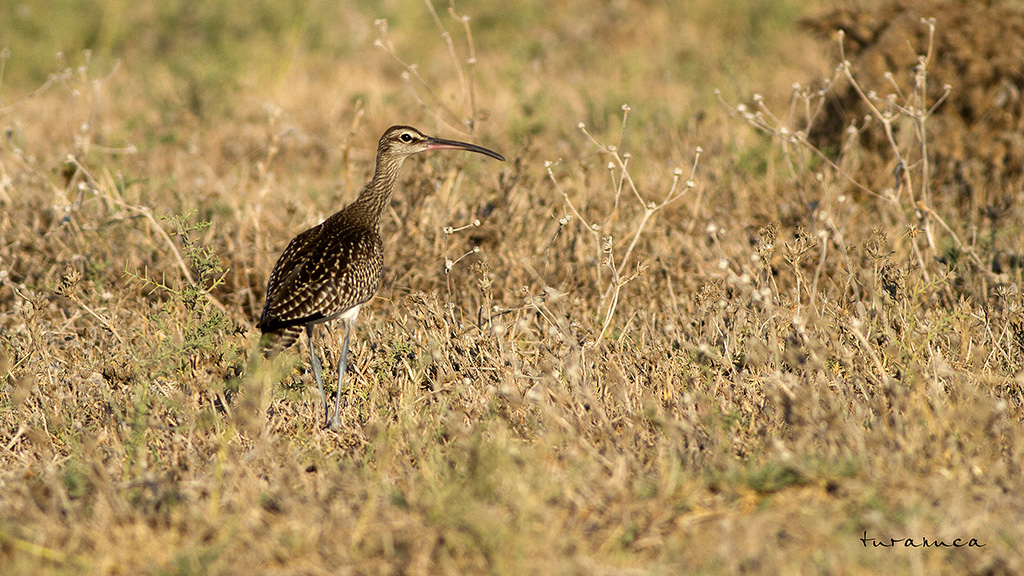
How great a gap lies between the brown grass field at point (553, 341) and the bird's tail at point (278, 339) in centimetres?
13

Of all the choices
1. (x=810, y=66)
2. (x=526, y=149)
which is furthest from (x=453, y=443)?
(x=810, y=66)

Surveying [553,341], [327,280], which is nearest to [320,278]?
[327,280]

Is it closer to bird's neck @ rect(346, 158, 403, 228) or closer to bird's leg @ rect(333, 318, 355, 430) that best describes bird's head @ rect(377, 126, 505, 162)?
bird's neck @ rect(346, 158, 403, 228)

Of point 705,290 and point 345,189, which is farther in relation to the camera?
point 345,189

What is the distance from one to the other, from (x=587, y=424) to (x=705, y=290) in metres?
1.15

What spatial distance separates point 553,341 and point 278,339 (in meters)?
1.42

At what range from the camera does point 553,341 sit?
5191 mm

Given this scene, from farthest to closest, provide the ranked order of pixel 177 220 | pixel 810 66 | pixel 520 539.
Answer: pixel 810 66 < pixel 177 220 < pixel 520 539

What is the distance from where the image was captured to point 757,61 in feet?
36.9

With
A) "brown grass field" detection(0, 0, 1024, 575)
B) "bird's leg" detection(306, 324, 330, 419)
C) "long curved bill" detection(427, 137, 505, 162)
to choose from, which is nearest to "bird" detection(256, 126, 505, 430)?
"bird's leg" detection(306, 324, 330, 419)

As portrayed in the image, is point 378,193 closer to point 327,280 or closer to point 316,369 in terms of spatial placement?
point 327,280

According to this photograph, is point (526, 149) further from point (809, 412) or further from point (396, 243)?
point (809, 412)

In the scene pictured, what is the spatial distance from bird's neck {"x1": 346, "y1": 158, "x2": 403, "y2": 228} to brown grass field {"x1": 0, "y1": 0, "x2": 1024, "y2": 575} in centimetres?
37

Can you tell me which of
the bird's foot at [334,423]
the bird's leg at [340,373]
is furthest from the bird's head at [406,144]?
A: the bird's foot at [334,423]
